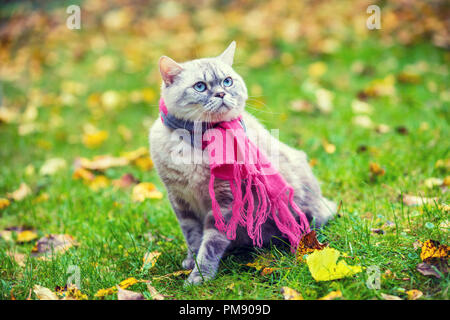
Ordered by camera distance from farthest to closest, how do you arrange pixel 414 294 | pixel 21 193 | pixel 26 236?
pixel 21 193, pixel 26 236, pixel 414 294

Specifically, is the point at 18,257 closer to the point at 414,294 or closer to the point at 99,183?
the point at 99,183

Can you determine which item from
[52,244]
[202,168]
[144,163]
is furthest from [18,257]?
[144,163]

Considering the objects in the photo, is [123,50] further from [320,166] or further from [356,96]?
[320,166]

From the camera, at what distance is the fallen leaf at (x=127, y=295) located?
1.55m

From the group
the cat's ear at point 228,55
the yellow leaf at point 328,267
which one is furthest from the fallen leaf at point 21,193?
the yellow leaf at point 328,267

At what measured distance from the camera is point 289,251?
1.85 m

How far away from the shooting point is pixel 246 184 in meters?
1.82

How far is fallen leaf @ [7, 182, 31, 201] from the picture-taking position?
275 centimetres

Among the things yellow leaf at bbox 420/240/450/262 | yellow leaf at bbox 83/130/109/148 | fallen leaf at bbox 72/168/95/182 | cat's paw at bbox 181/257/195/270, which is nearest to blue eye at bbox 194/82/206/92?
cat's paw at bbox 181/257/195/270

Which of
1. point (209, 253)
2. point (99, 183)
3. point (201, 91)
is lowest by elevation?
point (209, 253)

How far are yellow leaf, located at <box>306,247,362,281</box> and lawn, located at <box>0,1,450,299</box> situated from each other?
4cm

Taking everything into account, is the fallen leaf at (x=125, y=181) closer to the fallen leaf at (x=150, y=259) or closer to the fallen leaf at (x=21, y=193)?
the fallen leaf at (x=21, y=193)

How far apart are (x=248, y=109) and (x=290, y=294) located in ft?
7.08
